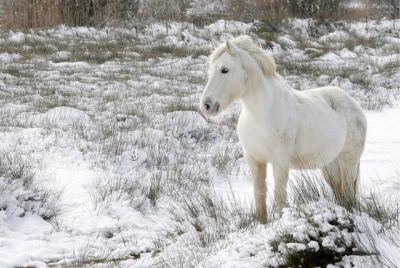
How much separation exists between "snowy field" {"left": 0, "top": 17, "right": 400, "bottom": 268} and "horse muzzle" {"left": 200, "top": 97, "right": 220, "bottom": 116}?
2.26 feet

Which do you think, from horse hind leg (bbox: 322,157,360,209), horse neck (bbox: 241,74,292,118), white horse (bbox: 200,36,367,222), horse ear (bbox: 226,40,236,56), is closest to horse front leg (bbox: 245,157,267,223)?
white horse (bbox: 200,36,367,222)

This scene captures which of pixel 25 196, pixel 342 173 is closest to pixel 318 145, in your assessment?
pixel 342 173

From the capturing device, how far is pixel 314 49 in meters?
17.9

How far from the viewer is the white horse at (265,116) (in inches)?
143

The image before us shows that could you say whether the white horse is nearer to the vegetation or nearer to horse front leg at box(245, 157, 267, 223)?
horse front leg at box(245, 157, 267, 223)

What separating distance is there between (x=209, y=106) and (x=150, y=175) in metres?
1.58

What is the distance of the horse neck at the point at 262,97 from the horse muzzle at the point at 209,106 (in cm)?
30

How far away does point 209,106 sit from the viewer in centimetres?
361

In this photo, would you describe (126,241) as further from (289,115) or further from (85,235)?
(289,115)

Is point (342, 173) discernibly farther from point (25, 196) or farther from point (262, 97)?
point (25, 196)

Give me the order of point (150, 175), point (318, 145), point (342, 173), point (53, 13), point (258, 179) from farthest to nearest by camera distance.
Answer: point (53, 13), point (150, 175), point (342, 173), point (318, 145), point (258, 179)

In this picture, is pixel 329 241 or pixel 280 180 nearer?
pixel 329 241

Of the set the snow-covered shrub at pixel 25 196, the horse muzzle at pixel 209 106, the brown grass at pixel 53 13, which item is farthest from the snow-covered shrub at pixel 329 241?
the brown grass at pixel 53 13

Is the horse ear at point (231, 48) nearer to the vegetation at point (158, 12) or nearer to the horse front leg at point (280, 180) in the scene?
the horse front leg at point (280, 180)
